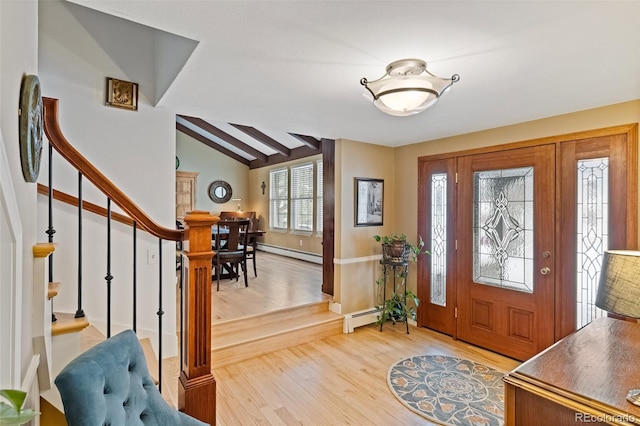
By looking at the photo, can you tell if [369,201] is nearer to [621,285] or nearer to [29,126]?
[621,285]

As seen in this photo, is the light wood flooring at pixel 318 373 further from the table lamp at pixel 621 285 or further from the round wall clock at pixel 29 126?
the round wall clock at pixel 29 126

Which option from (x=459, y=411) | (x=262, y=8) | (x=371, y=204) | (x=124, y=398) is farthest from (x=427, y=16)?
(x=371, y=204)

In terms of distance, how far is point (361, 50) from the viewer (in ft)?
5.94

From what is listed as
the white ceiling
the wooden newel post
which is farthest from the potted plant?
the white ceiling

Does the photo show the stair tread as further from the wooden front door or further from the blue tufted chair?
the wooden front door

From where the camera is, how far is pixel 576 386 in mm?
1322

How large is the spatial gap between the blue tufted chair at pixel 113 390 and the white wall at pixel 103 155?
1.59 m

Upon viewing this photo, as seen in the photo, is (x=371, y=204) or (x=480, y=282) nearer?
(x=480, y=282)

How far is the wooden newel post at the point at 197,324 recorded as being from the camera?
177 centimetres

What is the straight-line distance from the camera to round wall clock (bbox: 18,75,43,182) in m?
1.09

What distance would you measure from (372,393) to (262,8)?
9.34 feet

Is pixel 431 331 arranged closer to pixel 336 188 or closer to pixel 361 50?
pixel 336 188

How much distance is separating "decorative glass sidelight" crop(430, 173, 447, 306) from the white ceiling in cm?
120

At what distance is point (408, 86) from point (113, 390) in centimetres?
198
